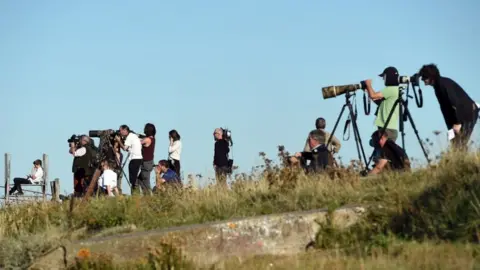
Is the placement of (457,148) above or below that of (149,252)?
above

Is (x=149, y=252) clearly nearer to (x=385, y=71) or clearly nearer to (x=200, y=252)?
(x=200, y=252)

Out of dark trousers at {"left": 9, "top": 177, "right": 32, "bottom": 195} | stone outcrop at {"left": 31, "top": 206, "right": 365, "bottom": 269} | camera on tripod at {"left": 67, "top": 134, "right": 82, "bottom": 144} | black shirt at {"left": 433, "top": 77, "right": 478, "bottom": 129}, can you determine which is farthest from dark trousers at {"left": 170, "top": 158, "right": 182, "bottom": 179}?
stone outcrop at {"left": 31, "top": 206, "right": 365, "bottom": 269}

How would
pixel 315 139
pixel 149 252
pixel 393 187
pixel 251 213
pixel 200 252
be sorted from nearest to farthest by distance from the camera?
pixel 149 252 < pixel 200 252 < pixel 393 187 < pixel 251 213 < pixel 315 139

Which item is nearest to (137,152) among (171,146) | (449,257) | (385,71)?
(171,146)

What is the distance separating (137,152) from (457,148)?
316 inches

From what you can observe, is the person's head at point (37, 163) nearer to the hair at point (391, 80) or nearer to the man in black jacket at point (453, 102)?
the hair at point (391, 80)

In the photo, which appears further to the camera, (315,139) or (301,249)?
(315,139)

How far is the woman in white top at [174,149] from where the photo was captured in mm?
17188

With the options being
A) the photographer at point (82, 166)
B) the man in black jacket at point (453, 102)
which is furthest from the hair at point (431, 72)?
the photographer at point (82, 166)

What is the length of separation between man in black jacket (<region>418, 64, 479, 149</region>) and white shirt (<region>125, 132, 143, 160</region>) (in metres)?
6.82

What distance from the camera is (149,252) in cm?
788

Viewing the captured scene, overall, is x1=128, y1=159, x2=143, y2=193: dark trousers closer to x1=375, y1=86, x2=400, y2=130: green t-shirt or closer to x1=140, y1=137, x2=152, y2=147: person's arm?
x1=140, y1=137, x2=152, y2=147: person's arm

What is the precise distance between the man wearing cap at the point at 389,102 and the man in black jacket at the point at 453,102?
1360 mm

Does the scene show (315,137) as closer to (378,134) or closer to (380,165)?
(378,134)
